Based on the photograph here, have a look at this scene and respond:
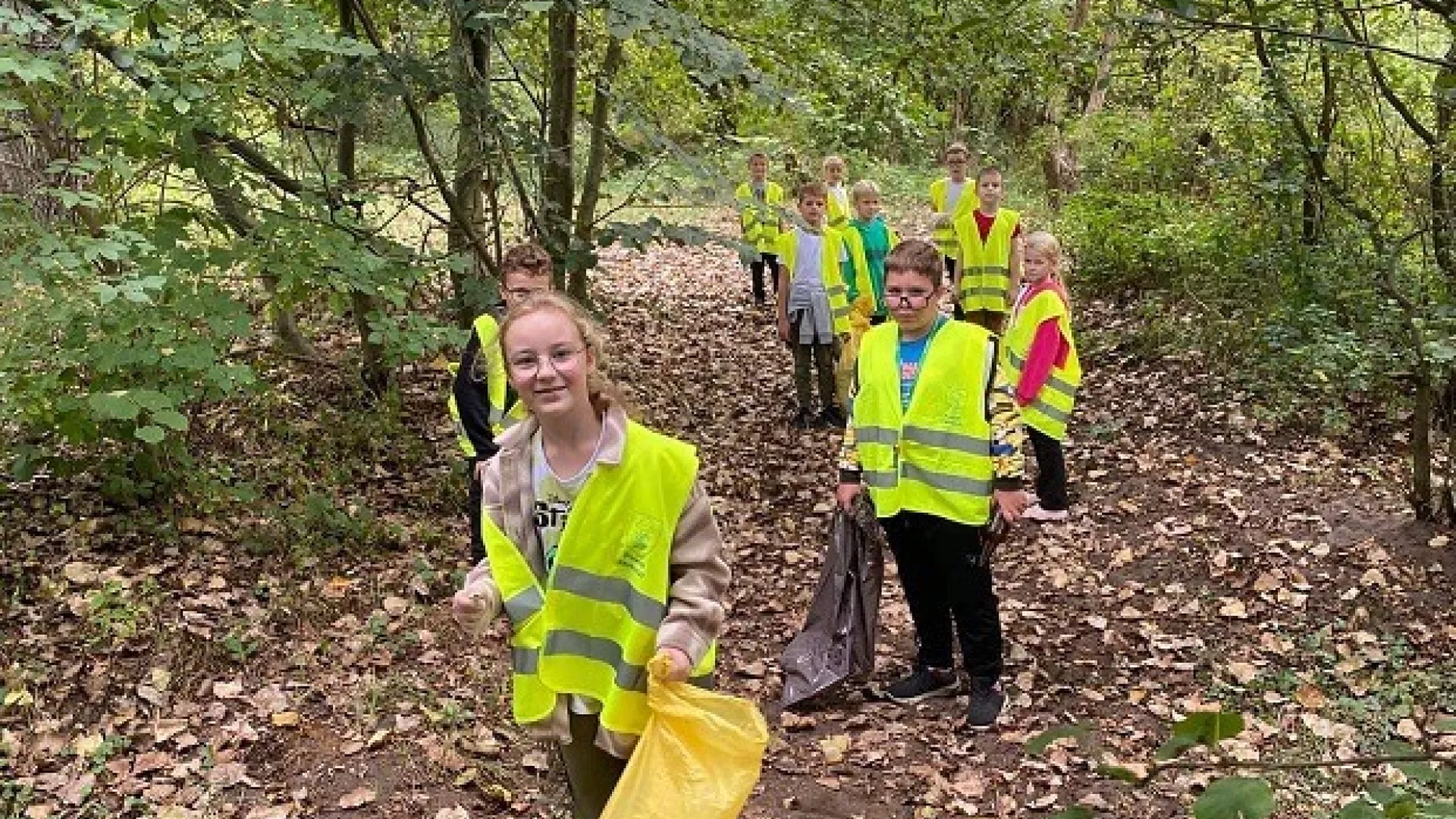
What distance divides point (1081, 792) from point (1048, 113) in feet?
43.9

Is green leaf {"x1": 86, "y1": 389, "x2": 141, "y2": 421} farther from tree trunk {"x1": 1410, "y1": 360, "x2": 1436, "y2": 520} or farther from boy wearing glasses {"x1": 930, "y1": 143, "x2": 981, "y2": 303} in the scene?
boy wearing glasses {"x1": 930, "y1": 143, "x2": 981, "y2": 303}

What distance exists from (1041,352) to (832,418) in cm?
281

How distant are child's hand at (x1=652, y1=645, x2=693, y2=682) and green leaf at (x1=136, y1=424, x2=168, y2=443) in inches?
113

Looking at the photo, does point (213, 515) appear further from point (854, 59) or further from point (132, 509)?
point (854, 59)

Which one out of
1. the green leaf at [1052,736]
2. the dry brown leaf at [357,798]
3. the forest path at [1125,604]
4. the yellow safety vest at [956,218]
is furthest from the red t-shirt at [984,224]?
the green leaf at [1052,736]

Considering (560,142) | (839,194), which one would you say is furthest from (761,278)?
(560,142)

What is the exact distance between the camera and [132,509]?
20.1 feet

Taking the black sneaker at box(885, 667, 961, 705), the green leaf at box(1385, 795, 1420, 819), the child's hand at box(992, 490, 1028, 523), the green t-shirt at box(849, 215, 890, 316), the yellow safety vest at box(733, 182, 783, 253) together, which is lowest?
the black sneaker at box(885, 667, 961, 705)

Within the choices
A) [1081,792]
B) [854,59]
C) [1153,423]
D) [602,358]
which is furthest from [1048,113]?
[602,358]

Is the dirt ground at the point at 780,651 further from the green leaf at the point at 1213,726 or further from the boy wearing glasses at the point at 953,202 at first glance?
the boy wearing glasses at the point at 953,202

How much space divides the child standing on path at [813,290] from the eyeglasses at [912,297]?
4.49 metres

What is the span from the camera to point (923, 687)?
5.17 meters

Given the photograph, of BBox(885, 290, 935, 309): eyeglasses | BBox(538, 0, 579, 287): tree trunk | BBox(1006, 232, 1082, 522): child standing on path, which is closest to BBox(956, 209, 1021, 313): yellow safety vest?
BBox(1006, 232, 1082, 522): child standing on path

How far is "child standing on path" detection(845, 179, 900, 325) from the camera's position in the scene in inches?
361
